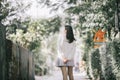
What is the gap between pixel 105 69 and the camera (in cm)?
1198

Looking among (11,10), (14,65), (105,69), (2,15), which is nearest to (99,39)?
(105,69)

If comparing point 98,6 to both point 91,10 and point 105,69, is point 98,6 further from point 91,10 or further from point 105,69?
point 105,69

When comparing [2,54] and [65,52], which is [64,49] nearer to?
[65,52]

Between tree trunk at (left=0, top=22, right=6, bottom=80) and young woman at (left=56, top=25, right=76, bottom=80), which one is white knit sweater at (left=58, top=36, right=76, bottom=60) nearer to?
young woman at (left=56, top=25, right=76, bottom=80)

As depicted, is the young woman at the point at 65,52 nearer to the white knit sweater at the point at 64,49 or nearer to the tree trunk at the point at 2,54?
the white knit sweater at the point at 64,49

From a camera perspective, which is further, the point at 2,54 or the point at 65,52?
the point at 65,52

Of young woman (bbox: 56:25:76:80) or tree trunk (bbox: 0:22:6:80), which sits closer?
tree trunk (bbox: 0:22:6:80)

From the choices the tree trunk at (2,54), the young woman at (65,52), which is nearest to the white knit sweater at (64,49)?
the young woman at (65,52)

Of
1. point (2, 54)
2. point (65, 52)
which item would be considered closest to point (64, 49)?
point (65, 52)

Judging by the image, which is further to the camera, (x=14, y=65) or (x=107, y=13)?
(x=107, y=13)

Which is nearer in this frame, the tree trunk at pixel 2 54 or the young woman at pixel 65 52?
the tree trunk at pixel 2 54

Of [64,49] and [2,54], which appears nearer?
[2,54]

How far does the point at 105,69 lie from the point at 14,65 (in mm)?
2718

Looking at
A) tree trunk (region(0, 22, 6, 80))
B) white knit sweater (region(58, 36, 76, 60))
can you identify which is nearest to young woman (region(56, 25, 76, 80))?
white knit sweater (region(58, 36, 76, 60))
